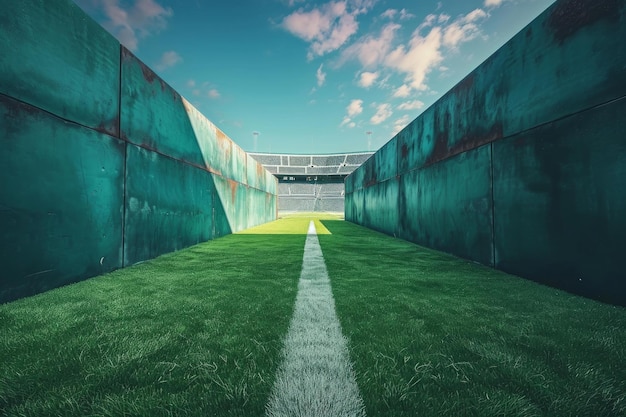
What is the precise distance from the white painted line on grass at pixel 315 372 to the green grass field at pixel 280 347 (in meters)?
0.06

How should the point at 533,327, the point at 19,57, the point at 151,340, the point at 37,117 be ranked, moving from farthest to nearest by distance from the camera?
the point at 37,117 < the point at 19,57 < the point at 533,327 < the point at 151,340

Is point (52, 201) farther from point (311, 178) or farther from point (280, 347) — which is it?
point (311, 178)

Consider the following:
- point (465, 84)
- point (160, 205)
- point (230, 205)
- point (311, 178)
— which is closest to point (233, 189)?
point (230, 205)

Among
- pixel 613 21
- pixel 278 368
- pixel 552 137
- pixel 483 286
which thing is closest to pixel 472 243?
pixel 483 286

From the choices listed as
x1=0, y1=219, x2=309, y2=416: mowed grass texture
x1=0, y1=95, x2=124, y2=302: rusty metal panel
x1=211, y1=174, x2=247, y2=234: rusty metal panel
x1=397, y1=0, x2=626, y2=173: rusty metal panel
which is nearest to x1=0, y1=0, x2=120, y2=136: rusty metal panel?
x1=0, y1=95, x2=124, y2=302: rusty metal panel

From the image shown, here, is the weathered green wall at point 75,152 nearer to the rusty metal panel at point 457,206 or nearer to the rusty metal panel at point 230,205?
the rusty metal panel at point 230,205

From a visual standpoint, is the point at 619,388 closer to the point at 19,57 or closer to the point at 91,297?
the point at 91,297

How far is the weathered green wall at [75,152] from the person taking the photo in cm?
219

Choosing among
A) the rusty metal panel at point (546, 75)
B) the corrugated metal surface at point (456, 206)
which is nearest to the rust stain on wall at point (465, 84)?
the rusty metal panel at point (546, 75)

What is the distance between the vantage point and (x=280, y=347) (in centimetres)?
148

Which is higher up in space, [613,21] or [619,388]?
[613,21]

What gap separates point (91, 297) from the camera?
2270 mm

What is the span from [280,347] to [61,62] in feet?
11.3

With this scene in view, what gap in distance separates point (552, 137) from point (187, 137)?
5832 mm
